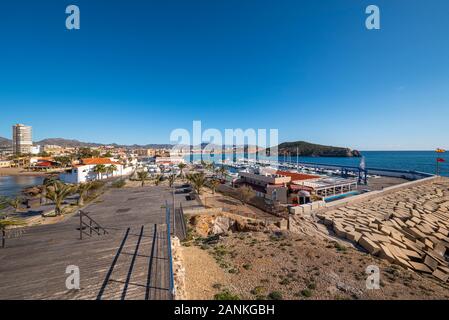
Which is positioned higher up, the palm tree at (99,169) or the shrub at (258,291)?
the palm tree at (99,169)

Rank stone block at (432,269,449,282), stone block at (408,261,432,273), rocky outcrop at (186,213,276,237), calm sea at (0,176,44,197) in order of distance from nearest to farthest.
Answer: stone block at (432,269,449,282)
stone block at (408,261,432,273)
rocky outcrop at (186,213,276,237)
calm sea at (0,176,44,197)

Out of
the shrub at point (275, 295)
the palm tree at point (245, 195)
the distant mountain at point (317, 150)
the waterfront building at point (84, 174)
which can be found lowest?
the shrub at point (275, 295)

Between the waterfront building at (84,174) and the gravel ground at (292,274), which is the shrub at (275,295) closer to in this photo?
the gravel ground at (292,274)

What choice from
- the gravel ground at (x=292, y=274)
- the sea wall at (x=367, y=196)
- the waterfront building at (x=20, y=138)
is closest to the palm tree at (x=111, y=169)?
the gravel ground at (x=292, y=274)

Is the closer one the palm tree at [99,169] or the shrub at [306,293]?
the shrub at [306,293]

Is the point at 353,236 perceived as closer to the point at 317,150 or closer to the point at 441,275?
the point at 441,275

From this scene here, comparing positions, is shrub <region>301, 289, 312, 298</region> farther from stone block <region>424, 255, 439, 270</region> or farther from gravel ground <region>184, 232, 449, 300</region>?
stone block <region>424, 255, 439, 270</region>

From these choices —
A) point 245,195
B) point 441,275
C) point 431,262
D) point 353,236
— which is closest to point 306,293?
point 353,236

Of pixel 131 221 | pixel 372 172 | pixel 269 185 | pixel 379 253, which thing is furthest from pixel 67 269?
pixel 372 172

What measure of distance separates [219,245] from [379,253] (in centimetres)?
1166

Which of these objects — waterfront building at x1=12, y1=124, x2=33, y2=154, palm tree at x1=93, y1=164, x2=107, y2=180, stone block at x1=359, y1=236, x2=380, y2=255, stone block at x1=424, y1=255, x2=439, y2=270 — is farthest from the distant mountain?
waterfront building at x1=12, y1=124, x2=33, y2=154

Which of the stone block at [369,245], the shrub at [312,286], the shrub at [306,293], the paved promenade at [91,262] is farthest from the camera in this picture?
the stone block at [369,245]

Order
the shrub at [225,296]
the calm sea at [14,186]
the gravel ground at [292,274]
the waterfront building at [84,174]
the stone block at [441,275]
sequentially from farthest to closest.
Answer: the waterfront building at [84,174] < the calm sea at [14,186] < the stone block at [441,275] < the gravel ground at [292,274] < the shrub at [225,296]
